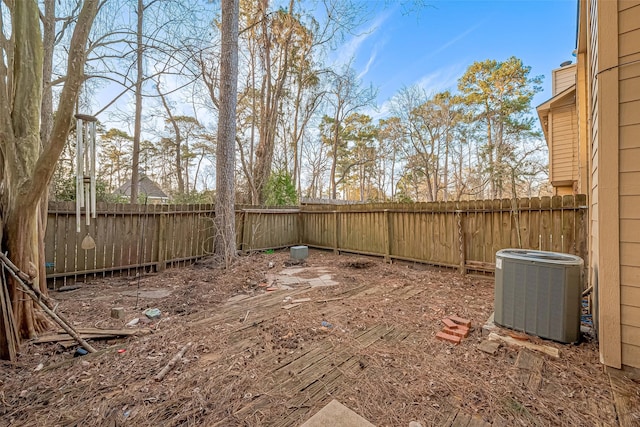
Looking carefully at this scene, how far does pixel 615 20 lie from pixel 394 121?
47.7ft

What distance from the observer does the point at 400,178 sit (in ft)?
64.3

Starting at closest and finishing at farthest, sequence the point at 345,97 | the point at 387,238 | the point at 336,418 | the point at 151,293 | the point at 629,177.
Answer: the point at 336,418 → the point at 629,177 → the point at 151,293 → the point at 387,238 → the point at 345,97

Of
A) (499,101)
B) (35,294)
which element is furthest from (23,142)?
(499,101)

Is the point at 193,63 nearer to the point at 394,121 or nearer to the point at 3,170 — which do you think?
the point at 3,170

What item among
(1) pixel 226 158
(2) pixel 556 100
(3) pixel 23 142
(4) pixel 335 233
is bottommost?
(4) pixel 335 233

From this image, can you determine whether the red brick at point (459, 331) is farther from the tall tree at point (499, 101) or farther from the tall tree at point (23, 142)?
the tall tree at point (499, 101)

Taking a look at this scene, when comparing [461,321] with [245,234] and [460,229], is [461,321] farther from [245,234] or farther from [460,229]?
[245,234]

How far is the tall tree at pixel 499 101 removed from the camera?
1223 cm

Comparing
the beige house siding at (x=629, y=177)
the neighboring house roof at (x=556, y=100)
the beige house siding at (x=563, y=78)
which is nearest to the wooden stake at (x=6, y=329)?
the beige house siding at (x=629, y=177)

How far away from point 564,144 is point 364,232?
6.22 metres

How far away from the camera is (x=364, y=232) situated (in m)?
6.66

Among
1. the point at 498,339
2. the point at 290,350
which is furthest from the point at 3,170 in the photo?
the point at 498,339

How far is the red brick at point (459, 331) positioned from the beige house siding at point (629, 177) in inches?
40.1

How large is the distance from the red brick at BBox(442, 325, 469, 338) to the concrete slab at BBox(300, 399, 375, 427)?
1516mm
